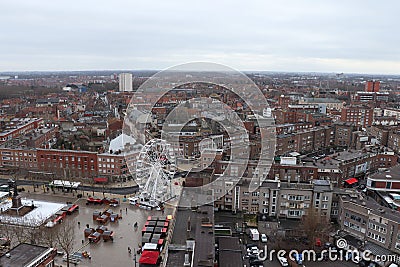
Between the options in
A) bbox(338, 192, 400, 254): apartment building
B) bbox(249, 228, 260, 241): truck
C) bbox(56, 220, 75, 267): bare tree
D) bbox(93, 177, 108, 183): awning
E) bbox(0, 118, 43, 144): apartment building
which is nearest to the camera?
bbox(56, 220, 75, 267): bare tree

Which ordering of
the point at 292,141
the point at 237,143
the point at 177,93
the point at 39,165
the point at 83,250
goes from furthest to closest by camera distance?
1. the point at 177,93
2. the point at 292,141
3. the point at 237,143
4. the point at 39,165
5. the point at 83,250

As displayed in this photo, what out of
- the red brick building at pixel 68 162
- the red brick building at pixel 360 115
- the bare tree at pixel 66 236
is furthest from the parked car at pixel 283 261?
the red brick building at pixel 360 115

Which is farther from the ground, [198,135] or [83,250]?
[198,135]

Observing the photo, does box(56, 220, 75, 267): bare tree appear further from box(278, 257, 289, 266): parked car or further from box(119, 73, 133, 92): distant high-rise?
box(119, 73, 133, 92): distant high-rise

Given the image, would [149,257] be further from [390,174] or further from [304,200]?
[390,174]

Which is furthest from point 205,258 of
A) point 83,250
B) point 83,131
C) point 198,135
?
point 83,131

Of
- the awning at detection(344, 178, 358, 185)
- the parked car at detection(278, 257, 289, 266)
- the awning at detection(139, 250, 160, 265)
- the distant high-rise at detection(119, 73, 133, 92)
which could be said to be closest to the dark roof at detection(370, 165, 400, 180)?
the awning at detection(344, 178, 358, 185)

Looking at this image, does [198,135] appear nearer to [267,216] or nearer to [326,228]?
[267,216]

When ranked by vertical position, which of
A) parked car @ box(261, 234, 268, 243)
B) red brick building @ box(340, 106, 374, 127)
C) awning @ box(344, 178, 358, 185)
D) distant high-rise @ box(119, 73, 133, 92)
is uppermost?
distant high-rise @ box(119, 73, 133, 92)
